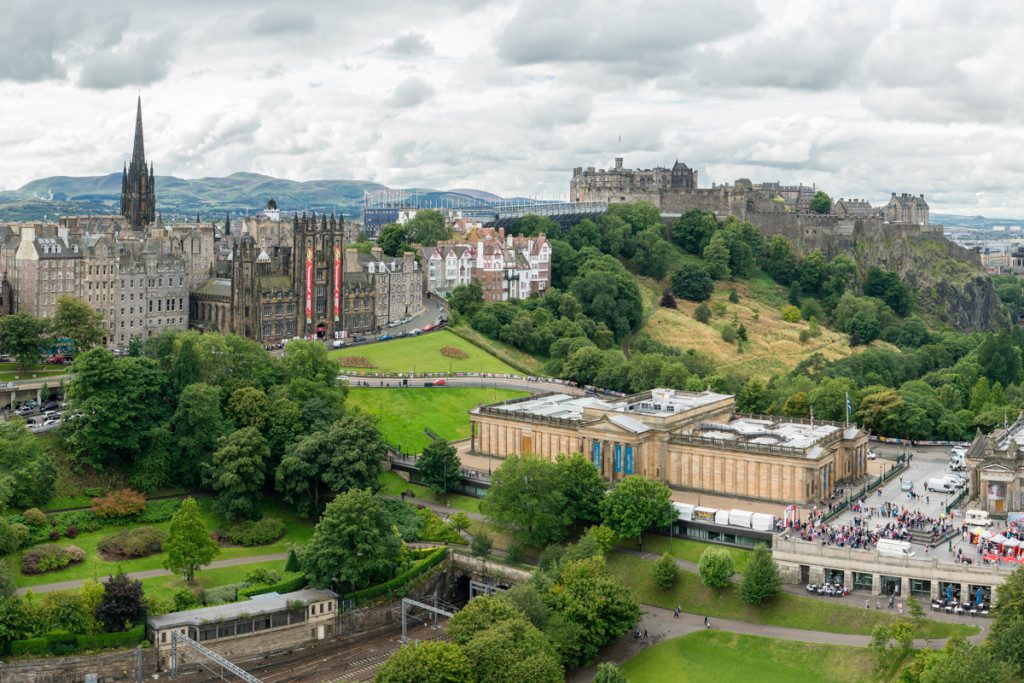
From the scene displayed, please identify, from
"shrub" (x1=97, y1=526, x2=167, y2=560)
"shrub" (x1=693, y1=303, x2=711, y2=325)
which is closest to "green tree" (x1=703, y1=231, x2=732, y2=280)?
"shrub" (x1=693, y1=303, x2=711, y2=325)

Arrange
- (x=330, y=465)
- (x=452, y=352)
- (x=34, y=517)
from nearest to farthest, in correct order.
A: (x=34, y=517) < (x=330, y=465) < (x=452, y=352)

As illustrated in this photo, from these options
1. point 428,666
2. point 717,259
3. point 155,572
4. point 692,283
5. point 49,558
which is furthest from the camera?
point 717,259

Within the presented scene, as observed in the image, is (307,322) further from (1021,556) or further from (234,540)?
(1021,556)

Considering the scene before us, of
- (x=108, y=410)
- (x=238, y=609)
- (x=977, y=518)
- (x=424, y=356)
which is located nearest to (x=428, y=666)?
(x=238, y=609)

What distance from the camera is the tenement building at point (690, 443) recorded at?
82438 millimetres

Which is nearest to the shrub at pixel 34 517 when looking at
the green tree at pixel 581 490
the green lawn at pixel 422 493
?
the green lawn at pixel 422 493

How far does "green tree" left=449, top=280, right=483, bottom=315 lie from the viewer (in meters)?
136

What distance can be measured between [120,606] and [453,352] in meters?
61.1

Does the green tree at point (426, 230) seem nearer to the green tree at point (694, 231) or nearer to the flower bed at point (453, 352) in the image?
the flower bed at point (453, 352)

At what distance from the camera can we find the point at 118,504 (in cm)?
7981

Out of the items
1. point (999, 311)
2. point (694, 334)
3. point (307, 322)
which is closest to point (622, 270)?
point (694, 334)

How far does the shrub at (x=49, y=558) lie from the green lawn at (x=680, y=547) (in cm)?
3391

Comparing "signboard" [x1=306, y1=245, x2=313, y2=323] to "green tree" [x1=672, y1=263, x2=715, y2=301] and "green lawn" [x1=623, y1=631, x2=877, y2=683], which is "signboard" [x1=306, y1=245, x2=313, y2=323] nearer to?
"green tree" [x1=672, y1=263, x2=715, y2=301]

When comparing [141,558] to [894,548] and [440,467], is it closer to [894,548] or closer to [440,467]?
[440,467]
